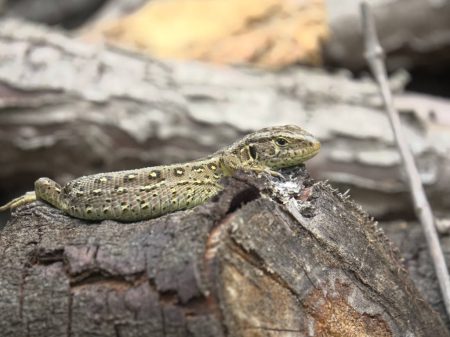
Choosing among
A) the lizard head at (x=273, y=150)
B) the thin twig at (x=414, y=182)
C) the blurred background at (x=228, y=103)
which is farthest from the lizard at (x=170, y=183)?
the blurred background at (x=228, y=103)

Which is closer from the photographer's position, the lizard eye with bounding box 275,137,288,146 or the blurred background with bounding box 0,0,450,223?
the lizard eye with bounding box 275,137,288,146

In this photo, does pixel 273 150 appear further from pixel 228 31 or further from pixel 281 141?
pixel 228 31

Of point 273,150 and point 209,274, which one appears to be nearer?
point 209,274

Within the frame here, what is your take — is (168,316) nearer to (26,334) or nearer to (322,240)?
(26,334)

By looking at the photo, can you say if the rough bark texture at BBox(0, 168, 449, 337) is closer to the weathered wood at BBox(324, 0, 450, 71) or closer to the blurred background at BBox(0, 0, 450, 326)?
the blurred background at BBox(0, 0, 450, 326)

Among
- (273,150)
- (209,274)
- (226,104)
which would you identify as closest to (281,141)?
(273,150)

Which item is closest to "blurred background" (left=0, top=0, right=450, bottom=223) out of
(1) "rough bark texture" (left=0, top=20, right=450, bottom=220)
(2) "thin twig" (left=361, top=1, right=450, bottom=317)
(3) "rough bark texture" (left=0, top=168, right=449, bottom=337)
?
(1) "rough bark texture" (left=0, top=20, right=450, bottom=220)

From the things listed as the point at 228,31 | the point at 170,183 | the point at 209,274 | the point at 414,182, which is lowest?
the point at 209,274
